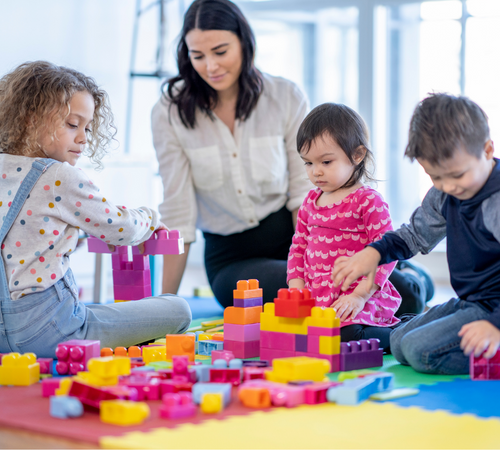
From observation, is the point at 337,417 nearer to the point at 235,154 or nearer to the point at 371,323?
the point at 371,323

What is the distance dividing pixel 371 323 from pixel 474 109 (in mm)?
478

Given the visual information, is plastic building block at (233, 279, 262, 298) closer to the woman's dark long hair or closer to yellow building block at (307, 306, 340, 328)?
yellow building block at (307, 306, 340, 328)

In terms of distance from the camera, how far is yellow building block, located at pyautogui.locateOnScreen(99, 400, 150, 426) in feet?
2.57

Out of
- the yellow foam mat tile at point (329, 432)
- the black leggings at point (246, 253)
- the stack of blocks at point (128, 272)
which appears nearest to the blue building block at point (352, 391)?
the yellow foam mat tile at point (329, 432)

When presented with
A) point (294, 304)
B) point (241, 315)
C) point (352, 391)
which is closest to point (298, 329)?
point (294, 304)

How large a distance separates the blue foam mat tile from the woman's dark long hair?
1.04 meters

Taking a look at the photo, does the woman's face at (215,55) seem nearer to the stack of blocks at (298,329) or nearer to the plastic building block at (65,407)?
the stack of blocks at (298,329)

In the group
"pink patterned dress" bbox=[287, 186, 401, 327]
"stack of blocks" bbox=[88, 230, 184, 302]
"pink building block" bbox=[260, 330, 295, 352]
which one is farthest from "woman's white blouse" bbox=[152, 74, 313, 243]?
"pink building block" bbox=[260, 330, 295, 352]

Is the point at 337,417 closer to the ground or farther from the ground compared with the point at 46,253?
closer to the ground

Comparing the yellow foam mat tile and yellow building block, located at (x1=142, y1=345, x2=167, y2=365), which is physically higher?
the yellow foam mat tile

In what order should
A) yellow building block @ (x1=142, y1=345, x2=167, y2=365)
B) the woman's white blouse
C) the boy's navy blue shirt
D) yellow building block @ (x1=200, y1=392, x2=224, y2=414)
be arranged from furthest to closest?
the woman's white blouse
yellow building block @ (x1=142, y1=345, x2=167, y2=365)
the boy's navy blue shirt
yellow building block @ (x1=200, y1=392, x2=224, y2=414)

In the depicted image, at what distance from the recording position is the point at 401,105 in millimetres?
3137

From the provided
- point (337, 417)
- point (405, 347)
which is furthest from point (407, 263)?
point (337, 417)

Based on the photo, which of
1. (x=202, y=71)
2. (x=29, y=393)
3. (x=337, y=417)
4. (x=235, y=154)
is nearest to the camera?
(x=337, y=417)
